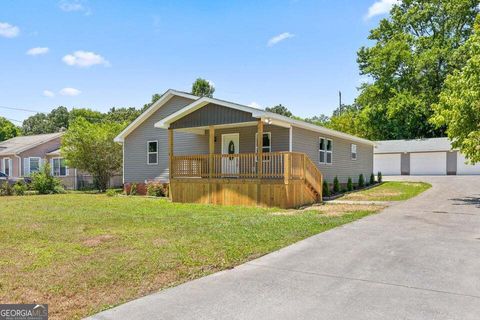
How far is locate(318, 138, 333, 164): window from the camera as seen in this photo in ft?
61.4

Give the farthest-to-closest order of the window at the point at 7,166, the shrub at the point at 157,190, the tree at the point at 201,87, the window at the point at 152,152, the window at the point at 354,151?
1. the tree at the point at 201,87
2. the window at the point at 7,166
3. the window at the point at 354,151
4. the window at the point at 152,152
5. the shrub at the point at 157,190

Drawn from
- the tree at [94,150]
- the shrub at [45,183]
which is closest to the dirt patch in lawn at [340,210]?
the tree at [94,150]

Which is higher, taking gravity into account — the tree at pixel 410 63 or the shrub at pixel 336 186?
the tree at pixel 410 63

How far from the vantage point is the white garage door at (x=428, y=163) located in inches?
1297

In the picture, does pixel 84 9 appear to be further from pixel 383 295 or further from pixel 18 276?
pixel 383 295

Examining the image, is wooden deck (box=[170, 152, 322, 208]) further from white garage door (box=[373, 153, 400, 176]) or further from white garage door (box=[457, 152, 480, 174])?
white garage door (box=[373, 153, 400, 176])

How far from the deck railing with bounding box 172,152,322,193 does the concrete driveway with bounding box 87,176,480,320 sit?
18.8 feet

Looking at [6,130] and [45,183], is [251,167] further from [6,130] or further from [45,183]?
[6,130]

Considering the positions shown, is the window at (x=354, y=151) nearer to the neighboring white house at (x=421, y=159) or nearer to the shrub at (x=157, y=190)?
the neighboring white house at (x=421, y=159)

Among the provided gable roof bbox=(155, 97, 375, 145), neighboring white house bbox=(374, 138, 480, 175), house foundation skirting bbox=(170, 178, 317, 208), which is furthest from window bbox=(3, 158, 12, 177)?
neighboring white house bbox=(374, 138, 480, 175)

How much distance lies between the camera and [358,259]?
20.6 ft

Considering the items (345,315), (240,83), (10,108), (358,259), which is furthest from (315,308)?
(10,108)

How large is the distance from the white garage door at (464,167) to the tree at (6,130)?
6500 centimetres

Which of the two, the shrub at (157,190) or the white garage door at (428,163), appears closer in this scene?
the shrub at (157,190)
